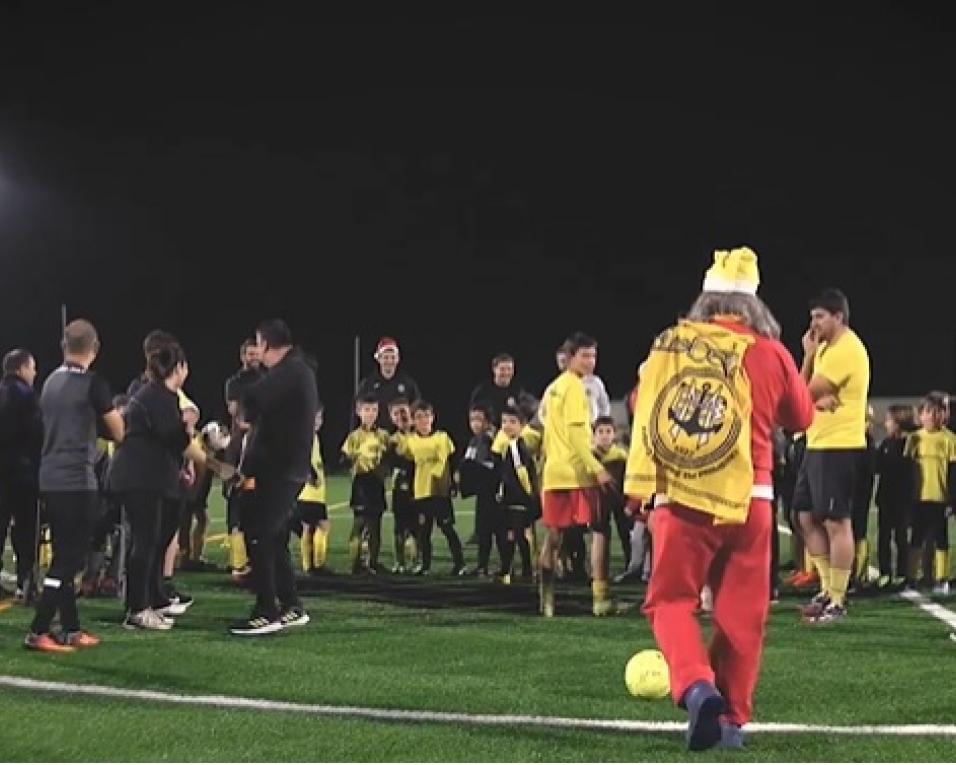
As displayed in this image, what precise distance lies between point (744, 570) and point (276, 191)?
109 ft

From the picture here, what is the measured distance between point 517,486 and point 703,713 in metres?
6.44

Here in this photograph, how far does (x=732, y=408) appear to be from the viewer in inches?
222

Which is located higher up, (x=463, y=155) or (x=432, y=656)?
(x=463, y=155)

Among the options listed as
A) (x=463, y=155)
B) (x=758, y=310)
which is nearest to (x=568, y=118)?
(x=463, y=155)

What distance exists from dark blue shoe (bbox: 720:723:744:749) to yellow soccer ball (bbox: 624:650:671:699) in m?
1.11

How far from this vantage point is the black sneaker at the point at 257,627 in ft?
29.9

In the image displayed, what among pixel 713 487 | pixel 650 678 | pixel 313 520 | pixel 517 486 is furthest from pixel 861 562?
pixel 713 487

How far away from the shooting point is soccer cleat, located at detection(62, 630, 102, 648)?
8508 millimetres

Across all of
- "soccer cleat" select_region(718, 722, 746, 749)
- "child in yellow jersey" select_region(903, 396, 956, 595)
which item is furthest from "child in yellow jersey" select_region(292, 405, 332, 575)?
"soccer cleat" select_region(718, 722, 746, 749)

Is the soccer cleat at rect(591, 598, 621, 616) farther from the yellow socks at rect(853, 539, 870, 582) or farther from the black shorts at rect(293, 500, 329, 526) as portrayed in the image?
the black shorts at rect(293, 500, 329, 526)

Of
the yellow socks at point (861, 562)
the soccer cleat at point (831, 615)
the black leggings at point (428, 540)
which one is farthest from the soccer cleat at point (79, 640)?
the yellow socks at point (861, 562)

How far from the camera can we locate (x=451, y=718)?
6.36 meters

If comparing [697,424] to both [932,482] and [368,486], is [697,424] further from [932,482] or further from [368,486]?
[368,486]

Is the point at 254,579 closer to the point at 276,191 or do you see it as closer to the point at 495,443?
the point at 495,443
